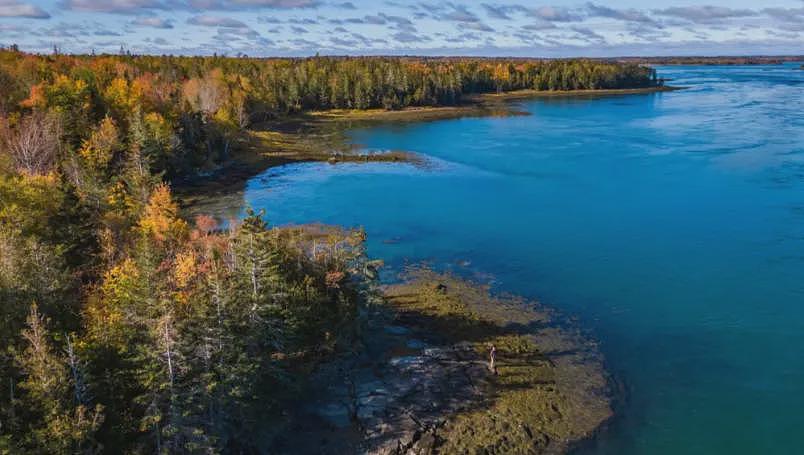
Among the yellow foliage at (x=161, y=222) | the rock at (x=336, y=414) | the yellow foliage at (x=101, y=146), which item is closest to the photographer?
the rock at (x=336, y=414)

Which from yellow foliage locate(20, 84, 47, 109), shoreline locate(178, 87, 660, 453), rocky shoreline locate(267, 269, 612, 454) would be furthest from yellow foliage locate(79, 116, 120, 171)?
rocky shoreline locate(267, 269, 612, 454)

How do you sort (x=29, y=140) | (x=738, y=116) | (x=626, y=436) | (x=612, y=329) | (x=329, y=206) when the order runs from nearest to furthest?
(x=626, y=436) → (x=612, y=329) → (x=29, y=140) → (x=329, y=206) → (x=738, y=116)

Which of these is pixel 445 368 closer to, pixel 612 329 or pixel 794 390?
pixel 612 329

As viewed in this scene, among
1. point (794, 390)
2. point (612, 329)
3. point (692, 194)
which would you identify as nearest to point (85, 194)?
point (612, 329)

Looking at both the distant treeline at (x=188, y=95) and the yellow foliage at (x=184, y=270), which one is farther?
the distant treeline at (x=188, y=95)

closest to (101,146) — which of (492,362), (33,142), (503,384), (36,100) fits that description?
(33,142)

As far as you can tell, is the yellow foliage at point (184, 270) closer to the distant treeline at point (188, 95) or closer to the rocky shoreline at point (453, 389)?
the rocky shoreline at point (453, 389)

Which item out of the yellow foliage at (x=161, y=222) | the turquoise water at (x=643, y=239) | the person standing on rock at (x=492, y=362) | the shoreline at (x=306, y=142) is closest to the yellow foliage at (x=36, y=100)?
the shoreline at (x=306, y=142)

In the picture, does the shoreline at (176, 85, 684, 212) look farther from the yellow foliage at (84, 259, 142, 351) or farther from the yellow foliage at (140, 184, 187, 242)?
the yellow foliage at (84, 259, 142, 351)

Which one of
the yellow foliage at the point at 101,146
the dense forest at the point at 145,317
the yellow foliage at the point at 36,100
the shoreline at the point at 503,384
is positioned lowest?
the shoreline at the point at 503,384
